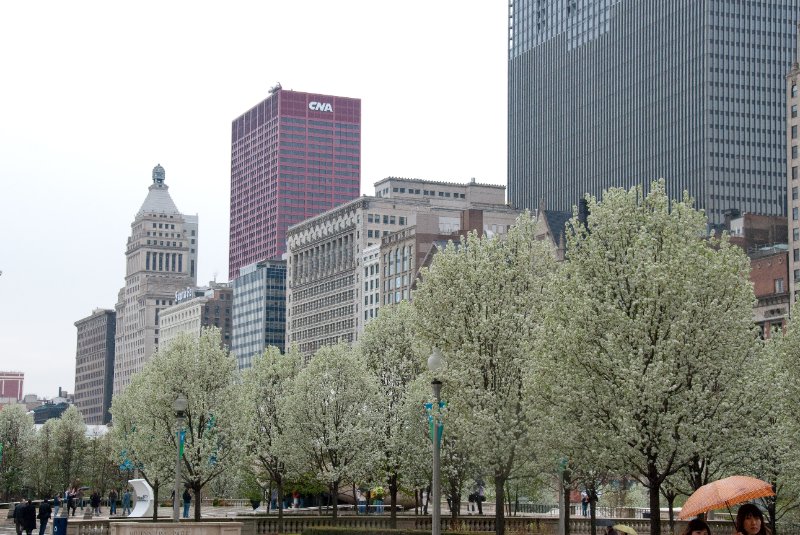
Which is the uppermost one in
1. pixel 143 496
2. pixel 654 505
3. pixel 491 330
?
pixel 491 330

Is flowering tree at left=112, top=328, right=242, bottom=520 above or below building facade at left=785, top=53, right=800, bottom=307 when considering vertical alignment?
below

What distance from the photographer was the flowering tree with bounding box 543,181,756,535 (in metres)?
44.0

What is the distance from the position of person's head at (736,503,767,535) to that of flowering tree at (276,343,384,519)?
5474 centimetres

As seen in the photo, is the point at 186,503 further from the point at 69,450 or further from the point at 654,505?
the point at 654,505

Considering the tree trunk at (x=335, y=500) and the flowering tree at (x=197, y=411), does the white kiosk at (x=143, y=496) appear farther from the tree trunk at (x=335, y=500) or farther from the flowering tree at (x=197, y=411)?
the tree trunk at (x=335, y=500)

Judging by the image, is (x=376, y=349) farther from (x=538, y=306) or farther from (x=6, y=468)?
(x=6, y=468)

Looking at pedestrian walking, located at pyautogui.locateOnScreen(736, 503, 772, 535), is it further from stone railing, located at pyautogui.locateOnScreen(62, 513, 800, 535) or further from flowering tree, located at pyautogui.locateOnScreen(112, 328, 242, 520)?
flowering tree, located at pyautogui.locateOnScreen(112, 328, 242, 520)

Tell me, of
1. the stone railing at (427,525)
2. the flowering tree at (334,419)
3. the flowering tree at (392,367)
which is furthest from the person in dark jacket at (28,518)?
the flowering tree at (392,367)

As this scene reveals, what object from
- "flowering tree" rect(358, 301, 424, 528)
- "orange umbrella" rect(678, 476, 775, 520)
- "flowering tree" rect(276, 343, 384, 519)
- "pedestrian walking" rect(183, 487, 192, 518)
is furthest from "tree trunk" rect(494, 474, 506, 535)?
"pedestrian walking" rect(183, 487, 192, 518)

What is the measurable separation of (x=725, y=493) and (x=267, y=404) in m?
63.3

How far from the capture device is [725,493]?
73.6 ft

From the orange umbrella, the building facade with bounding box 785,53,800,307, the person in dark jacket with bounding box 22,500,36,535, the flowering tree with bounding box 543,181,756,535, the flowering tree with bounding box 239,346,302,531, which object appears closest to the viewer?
the orange umbrella

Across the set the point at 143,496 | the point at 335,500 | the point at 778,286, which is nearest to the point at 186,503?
the point at 143,496

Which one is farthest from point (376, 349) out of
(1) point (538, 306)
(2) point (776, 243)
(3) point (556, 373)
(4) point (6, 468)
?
(2) point (776, 243)
